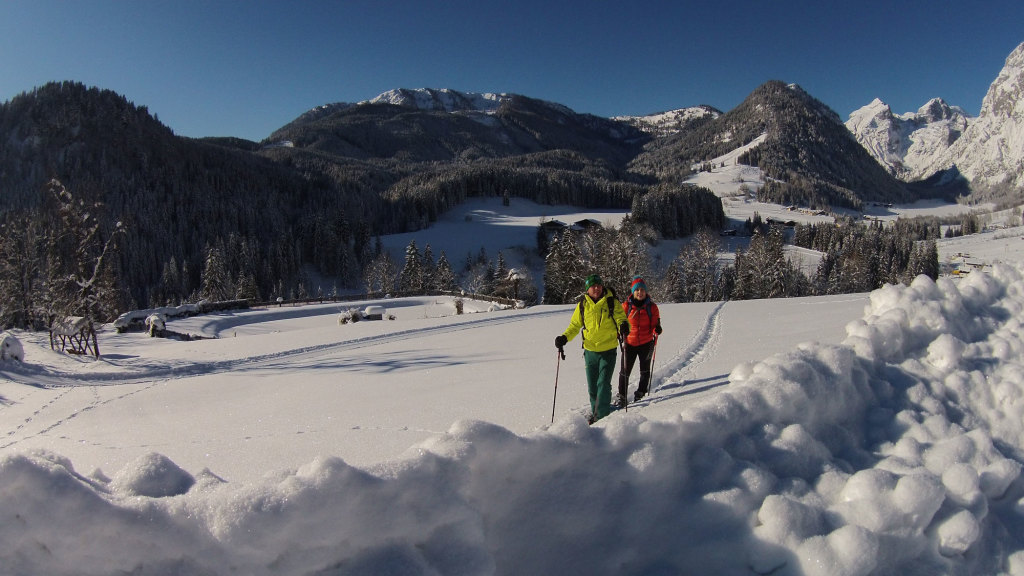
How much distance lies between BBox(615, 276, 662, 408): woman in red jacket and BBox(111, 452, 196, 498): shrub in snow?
212 inches

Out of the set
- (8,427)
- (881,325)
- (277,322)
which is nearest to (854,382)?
(881,325)

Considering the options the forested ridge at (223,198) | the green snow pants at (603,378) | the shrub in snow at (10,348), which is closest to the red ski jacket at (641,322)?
the green snow pants at (603,378)

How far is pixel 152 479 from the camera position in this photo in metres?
2.50

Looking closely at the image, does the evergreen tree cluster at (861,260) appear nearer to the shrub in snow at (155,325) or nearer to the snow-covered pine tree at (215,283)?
the shrub in snow at (155,325)

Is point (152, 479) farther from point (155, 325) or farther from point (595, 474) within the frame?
point (155, 325)

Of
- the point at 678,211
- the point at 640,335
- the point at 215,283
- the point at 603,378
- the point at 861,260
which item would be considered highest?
the point at 678,211

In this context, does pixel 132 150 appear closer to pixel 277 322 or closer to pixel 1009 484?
pixel 277 322

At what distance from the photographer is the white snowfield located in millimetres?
2066

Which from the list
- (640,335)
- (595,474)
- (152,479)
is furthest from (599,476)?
(640,335)

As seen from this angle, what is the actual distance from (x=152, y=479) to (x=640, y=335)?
5.79 metres

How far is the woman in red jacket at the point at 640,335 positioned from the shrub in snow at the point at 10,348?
1561 centimetres

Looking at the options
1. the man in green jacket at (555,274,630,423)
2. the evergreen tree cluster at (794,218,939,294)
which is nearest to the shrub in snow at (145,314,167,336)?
the man in green jacket at (555,274,630,423)

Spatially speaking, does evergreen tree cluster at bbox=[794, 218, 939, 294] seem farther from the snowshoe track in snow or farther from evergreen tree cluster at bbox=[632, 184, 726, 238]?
the snowshoe track in snow

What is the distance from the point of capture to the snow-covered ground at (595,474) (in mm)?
2070
